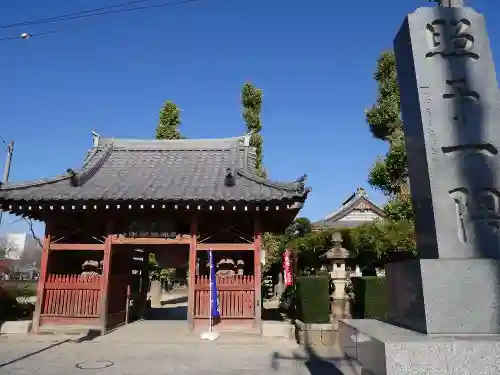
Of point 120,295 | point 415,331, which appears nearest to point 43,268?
point 120,295

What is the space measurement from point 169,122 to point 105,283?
1683cm

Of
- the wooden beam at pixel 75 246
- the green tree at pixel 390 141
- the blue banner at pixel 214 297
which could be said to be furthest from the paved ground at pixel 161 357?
the green tree at pixel 390 141

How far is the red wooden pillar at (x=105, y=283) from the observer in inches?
413

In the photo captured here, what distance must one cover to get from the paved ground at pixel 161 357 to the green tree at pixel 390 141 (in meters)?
8.63

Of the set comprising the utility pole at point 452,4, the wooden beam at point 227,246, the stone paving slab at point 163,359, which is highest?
the utility pole at point 452,4

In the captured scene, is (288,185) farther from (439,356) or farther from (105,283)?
(439,356)

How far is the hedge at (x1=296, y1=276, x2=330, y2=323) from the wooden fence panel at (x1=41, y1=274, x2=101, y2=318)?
245 inches

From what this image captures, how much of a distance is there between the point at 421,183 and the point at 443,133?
52 cm

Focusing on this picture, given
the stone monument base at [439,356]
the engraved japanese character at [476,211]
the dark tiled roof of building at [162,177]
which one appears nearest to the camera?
the stone monument base at [439,356]

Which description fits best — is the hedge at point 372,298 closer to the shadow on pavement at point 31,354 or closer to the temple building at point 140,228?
the temple building at point 140,228

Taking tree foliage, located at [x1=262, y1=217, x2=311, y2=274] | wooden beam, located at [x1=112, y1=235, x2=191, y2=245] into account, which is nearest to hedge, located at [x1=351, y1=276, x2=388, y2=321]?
wooden beam, located at [x1=112, y1=235, x2=191, y2=245]

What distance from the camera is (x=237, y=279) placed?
10.6 meters

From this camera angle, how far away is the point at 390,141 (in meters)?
17.2

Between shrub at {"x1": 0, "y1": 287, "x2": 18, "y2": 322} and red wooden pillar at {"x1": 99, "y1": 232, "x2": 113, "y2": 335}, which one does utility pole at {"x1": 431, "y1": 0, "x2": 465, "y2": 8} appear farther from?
shrub at {"x1": 0, "y1": 287, "x2": 18, "y2": 322}
